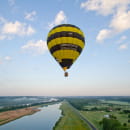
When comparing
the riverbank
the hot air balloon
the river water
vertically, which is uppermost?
the hot air balloon

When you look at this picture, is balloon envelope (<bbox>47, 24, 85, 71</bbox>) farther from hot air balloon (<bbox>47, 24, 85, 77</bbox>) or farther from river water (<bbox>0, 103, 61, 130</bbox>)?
river water (<bbox>0, 103, 61, 130</bbox>)

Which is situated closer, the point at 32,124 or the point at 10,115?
the point at 32,124

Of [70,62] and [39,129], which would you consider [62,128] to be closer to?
[39,129]

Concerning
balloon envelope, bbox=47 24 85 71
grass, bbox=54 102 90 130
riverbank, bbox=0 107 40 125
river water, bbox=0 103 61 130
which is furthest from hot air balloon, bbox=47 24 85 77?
riverbank, bbox=0 107 40 125

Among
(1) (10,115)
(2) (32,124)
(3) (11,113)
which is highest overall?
(3) (11,113)

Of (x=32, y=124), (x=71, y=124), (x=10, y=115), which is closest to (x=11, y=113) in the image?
(x=10, y=115)

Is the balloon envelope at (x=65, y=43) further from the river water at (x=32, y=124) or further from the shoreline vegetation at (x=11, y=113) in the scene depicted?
the shoreline vegetation at (x=11, y=113)

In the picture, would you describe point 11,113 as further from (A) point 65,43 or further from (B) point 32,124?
(A) point 65,43

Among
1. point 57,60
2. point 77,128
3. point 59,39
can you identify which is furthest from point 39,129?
point 59,39
